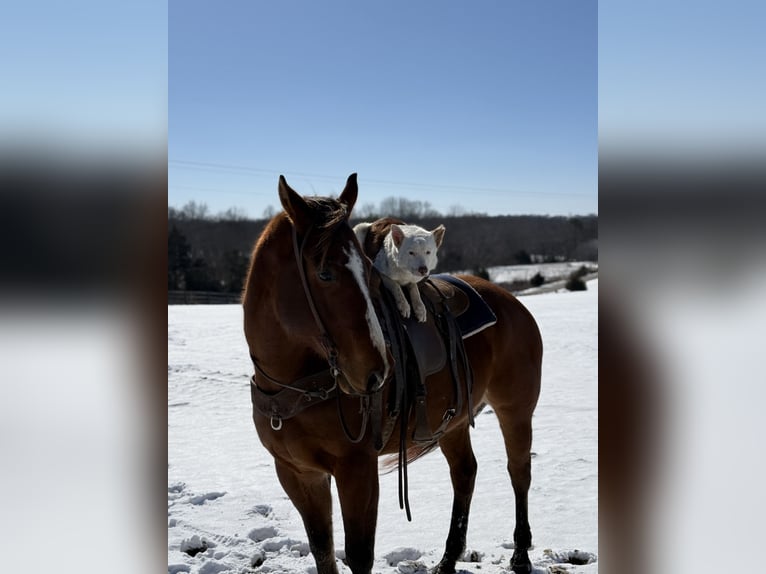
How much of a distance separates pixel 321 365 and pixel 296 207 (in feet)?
2.46

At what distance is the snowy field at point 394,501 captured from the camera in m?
3.63

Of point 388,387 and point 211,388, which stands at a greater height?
point 388,387

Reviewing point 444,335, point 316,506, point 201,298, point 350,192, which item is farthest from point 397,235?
point 201,298

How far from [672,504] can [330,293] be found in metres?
1.62

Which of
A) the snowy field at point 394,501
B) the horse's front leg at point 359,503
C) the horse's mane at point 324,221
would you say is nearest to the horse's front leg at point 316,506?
the horse's front leg at point 359,503

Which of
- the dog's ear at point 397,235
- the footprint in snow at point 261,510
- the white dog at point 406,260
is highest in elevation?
the dog's ear at point 397,235

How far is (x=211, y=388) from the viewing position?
8.45 m

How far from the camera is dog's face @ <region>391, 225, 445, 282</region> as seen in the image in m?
2.83

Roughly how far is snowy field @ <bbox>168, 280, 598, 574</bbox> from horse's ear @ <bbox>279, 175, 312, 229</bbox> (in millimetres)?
2402

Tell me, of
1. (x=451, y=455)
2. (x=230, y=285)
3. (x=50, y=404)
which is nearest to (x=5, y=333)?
(x=50, y=404)

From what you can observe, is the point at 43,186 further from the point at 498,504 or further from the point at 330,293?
the point at 498,504

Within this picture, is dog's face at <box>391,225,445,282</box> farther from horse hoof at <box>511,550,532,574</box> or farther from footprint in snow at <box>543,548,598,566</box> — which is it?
footprint in snow at <box>543,548,598,566</box>

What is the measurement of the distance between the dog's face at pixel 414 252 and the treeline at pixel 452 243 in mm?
23888

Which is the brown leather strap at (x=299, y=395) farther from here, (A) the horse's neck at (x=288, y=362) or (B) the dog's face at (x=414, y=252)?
(B) the dog's face at (x=414, y=252)
